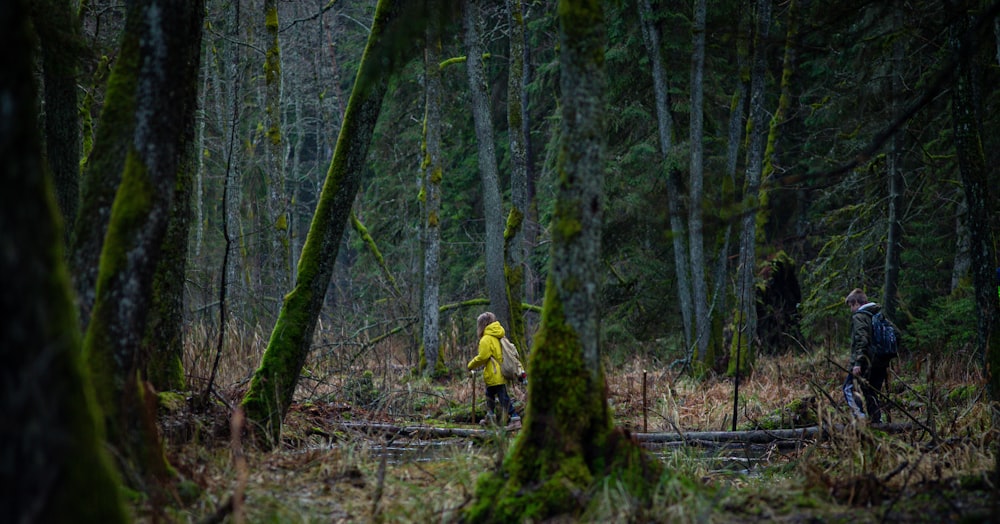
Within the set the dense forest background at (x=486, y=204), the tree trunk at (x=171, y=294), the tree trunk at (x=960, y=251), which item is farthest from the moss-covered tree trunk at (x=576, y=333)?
the tree trunk at (x=960, y=251)

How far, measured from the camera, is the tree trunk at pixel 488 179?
13102 millimetres

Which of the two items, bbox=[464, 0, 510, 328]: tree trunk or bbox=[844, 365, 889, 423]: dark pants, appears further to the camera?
bbox=[464, 0, 510, 328]: tree trunk

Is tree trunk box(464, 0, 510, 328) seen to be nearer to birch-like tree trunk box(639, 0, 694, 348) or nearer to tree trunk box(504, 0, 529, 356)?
tree trunk box(504, 0, 529, 356)

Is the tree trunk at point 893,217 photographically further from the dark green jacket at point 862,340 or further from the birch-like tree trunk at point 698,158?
the dark green jacket at point 862,340

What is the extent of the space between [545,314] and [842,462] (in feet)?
10.3

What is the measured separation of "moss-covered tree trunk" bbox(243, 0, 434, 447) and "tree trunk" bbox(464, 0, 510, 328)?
630 centimetres

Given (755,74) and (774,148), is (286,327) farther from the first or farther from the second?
(774,148)

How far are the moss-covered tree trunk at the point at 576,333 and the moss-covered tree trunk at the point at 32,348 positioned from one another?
7.40ft

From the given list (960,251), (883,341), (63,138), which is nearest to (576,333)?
(63,138)

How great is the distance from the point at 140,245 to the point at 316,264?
2.52 meters

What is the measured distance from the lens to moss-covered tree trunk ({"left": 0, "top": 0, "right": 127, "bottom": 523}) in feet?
7.47

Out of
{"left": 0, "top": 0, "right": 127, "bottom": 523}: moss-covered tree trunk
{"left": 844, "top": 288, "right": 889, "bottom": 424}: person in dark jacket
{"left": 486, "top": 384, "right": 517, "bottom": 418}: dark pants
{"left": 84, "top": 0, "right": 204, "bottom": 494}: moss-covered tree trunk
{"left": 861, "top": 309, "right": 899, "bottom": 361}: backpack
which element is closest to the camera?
{"left": 0, "top": 0, "right": 127, "bottom": 523}: moss-covered tree trunk

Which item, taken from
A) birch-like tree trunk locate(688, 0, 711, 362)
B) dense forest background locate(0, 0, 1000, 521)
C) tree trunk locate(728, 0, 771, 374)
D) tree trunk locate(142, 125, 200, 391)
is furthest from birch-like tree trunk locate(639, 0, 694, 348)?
tree trunk locate(142, 125, 200, 391)

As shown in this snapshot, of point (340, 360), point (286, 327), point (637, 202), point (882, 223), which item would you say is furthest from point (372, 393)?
point (882, 223)
